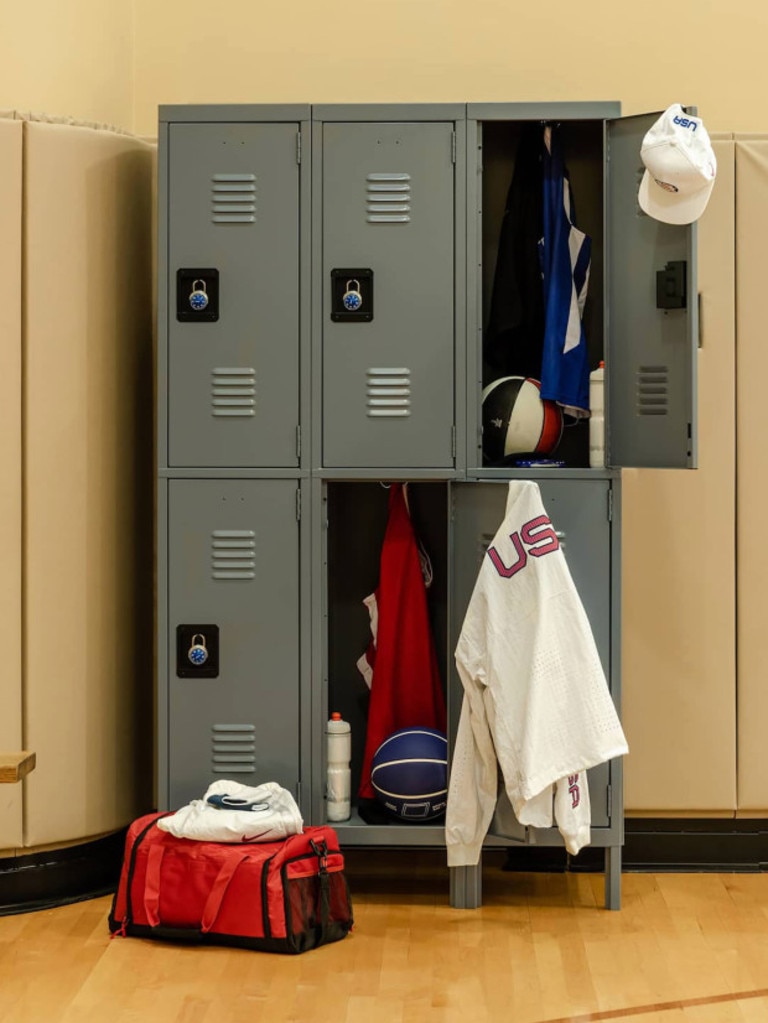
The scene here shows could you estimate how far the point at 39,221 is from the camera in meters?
4.16

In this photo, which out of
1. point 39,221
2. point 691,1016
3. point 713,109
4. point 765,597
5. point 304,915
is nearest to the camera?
point 691,1016

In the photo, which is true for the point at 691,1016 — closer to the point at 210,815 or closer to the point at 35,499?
the point at 210,815

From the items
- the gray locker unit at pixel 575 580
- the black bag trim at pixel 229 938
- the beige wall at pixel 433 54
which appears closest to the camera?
the black bag trim at pixel 229 938

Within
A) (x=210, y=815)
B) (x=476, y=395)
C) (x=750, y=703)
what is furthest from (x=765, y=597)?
(x=210, y=815)

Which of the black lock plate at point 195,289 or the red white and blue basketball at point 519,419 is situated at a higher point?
the black lock plate at point 195,289

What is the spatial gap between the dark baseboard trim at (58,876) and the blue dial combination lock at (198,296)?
1.72 m

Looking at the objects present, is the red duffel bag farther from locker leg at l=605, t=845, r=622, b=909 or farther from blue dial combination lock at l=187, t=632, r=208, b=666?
locker leg at l=605, t=845, r=622, b=909

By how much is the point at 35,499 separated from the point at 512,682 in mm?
1542

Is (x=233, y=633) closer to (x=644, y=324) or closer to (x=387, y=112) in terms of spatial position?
(x=644, y=324)

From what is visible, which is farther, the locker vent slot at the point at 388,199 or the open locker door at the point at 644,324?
the locker vent slot at the point at 388,199

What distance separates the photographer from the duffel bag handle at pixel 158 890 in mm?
3770

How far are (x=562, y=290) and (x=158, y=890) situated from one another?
218 cm

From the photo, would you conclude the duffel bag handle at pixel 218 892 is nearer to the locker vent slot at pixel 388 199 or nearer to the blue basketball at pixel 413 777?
the blue basketball at pixel 413 777

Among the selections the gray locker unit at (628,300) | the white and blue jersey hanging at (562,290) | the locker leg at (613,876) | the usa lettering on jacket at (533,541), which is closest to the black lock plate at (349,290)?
the gray locker unit at (628,300)
